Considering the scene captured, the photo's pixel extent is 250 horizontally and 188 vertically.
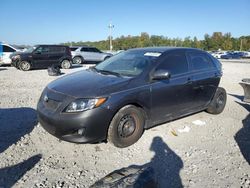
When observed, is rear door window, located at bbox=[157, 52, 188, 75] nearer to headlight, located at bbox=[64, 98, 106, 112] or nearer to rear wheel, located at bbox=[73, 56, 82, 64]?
headlight, located at bbox=[64, 98, 106, 112]

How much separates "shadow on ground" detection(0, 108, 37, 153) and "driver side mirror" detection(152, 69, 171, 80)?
2.68 meters

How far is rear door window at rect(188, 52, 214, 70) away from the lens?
5450mm

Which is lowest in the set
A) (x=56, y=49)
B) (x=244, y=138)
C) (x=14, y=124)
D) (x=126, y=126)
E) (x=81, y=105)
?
(x=244, y=138)

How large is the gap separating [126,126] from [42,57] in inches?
520

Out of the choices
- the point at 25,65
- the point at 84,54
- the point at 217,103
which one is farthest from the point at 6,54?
the point at 217,103

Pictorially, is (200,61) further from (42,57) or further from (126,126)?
(42,57)

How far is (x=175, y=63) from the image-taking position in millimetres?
5023

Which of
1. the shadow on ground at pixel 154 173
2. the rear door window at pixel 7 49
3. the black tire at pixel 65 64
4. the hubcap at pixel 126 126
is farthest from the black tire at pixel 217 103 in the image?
the rear door window at pixel 7 49

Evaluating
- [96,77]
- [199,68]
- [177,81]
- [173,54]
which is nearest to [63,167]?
[96,77]

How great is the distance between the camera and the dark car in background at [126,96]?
12.4 feet

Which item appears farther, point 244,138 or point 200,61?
point 200,61

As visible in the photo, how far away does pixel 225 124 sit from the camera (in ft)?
18.4

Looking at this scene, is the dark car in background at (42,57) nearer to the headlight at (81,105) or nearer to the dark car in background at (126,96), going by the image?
the dark car in background at (126,96)

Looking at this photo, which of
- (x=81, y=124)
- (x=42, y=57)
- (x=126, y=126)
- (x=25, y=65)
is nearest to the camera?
(x=81, y=124)
